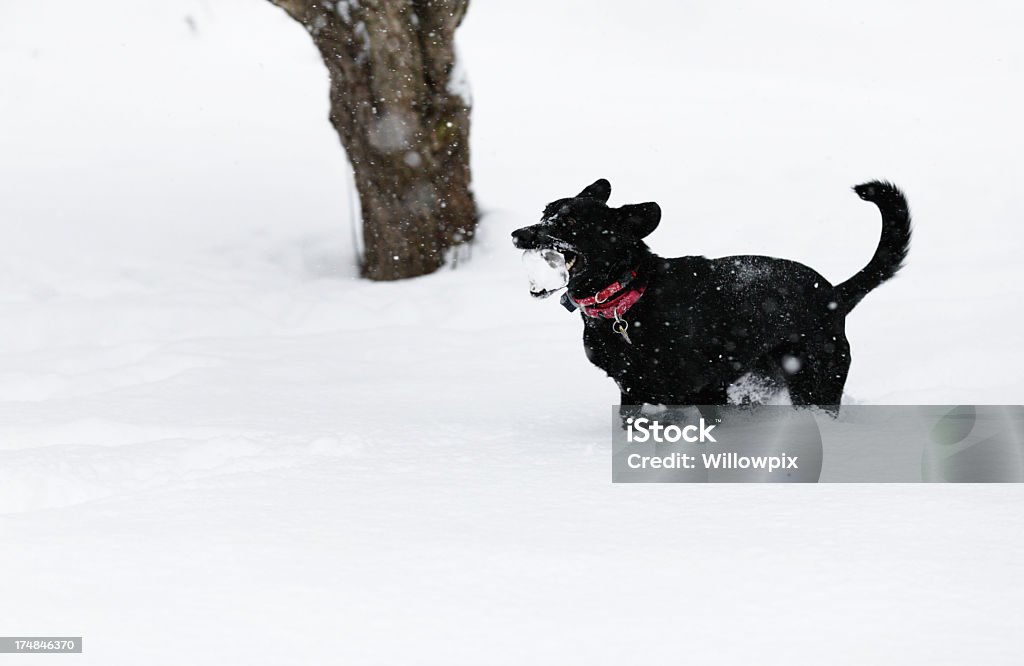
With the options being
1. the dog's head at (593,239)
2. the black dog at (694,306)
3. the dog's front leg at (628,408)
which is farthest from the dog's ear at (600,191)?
the dog's front leg at (628,408)

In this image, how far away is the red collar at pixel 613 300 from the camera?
3254 mm

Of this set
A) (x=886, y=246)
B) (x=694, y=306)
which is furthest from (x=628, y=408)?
(x=886, y=246)

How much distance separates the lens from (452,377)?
4473 millimetres

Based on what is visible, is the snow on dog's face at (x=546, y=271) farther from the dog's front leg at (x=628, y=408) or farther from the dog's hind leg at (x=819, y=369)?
the dog's hind leg at (x=819, y=369)

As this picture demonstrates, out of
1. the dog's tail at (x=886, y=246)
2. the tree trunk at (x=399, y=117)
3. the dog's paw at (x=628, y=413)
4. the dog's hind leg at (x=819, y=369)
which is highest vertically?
the tree trunk at (x=399, y=117)

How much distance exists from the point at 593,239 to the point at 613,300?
8.6 inches

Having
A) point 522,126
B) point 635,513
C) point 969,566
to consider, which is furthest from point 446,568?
point 522,126

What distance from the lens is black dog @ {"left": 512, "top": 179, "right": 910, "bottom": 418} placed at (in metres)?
3.27

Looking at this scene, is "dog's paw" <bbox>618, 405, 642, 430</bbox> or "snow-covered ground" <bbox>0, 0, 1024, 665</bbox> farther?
"dog's paw" <bbox>618, 405, 642, 430</bbox>

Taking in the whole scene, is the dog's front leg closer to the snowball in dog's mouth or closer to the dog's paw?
the dog's paw

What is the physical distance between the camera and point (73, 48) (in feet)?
44.3

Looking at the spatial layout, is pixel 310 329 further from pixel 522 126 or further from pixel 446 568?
pixel 522 126

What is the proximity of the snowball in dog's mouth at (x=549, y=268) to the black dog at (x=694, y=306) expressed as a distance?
2cm

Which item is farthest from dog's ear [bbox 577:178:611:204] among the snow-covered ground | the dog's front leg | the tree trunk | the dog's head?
the tree trunk
